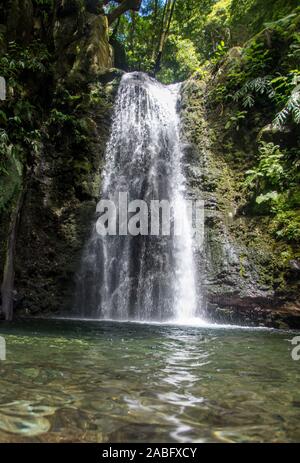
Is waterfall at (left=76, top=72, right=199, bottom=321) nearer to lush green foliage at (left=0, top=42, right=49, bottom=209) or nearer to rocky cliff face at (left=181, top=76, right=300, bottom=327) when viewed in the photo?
rocky cliff face at (left=181, top=76, right=300, bottom=327)

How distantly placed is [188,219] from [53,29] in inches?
283

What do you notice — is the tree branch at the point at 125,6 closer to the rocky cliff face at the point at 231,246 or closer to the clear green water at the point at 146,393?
the rocky cliff face at the point at 231,246

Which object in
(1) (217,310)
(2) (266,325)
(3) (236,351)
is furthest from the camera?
(1) (217,310)

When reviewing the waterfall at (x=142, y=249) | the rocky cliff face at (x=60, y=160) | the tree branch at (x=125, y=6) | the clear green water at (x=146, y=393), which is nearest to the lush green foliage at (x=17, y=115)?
the rocky cliff face at (x=60, y=160)

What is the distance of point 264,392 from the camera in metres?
2.28

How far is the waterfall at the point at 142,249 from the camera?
7836mm

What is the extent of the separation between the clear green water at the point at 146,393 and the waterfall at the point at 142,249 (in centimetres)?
393

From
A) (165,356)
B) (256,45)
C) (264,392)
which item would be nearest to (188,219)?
(256,45)

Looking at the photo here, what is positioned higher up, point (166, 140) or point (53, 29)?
point (53, 29)

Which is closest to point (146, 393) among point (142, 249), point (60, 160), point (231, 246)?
point (231, 246)

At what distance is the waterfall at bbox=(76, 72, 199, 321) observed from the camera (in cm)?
784

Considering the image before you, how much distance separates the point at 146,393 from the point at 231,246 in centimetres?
592

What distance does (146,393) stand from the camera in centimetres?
218

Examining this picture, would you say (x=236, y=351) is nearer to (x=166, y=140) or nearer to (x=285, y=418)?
(x=285, y=418)
